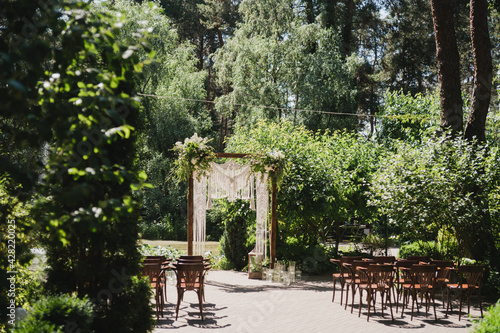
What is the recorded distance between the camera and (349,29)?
2825cm

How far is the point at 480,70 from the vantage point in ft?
41.6

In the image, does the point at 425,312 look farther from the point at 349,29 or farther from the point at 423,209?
the point at 349,29

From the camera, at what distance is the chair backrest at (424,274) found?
8922mm

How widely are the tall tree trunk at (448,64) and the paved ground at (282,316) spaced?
4842 mm

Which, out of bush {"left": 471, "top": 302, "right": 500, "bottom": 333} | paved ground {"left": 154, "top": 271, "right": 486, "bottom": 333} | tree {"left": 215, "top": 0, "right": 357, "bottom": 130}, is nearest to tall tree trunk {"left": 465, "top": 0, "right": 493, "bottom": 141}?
paved ground {"left": 154, "top": 271, "right": 486, "bottom": 333}

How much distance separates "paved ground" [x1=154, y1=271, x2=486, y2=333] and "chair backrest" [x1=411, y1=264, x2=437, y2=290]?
24.6 inches

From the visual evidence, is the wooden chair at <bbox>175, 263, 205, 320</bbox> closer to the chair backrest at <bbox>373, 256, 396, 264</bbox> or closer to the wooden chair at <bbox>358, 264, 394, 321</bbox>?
the wooden chair at <bbox>358, 264, 394, 321</bbox>

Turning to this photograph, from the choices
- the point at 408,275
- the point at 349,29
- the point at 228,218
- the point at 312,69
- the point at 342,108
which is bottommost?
the point at 408,275

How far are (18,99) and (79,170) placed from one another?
653 millimetres

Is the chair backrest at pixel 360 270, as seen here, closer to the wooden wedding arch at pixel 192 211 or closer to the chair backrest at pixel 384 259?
the chair backrest at pixel 384 259

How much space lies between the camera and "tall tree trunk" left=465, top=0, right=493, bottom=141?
12.5 metres

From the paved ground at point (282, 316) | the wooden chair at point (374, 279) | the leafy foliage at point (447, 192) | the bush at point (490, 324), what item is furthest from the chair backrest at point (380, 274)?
the bush at point (490, 324)

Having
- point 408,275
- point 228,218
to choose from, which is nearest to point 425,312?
point 408,275

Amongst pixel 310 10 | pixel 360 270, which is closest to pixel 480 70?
pixel 360 270
